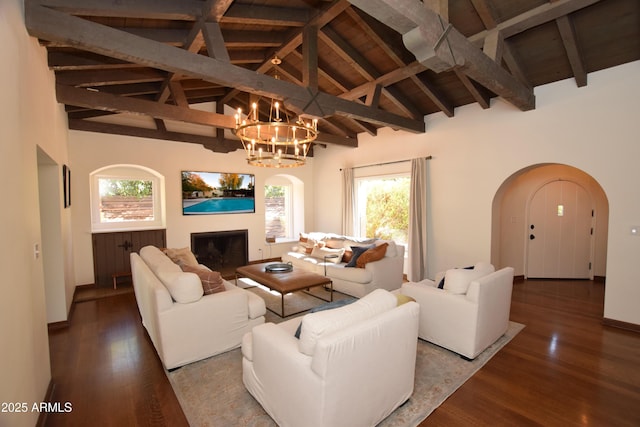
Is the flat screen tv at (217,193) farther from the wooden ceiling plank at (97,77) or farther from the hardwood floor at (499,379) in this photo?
the hardwood floor at (499,379)

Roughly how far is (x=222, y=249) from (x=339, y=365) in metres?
5.42

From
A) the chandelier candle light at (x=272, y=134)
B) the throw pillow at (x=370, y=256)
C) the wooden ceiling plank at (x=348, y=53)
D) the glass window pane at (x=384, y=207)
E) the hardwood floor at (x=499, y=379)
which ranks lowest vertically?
the hardwood floor at (x=499, y=379)

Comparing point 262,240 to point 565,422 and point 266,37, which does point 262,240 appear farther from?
point 565,422

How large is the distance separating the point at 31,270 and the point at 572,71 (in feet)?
19.4

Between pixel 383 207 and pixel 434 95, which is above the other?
pixel 434 95

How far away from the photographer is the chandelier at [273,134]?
3.15m

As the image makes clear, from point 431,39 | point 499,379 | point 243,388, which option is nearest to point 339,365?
point 243,388

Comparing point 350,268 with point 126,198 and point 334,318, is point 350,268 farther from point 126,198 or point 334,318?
point 126,198

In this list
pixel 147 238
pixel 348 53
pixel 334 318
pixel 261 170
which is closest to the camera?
pixel 334 318

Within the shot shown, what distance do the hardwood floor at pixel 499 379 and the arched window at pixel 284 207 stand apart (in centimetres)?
420

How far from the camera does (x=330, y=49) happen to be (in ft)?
14.4

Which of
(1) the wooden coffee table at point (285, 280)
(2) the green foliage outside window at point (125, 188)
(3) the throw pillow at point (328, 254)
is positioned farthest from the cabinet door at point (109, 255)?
(3) the throw pillow at point (328, 254)

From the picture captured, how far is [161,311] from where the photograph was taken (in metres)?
2.62

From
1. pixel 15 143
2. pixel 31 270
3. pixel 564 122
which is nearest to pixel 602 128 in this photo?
pixel 564 122
